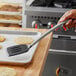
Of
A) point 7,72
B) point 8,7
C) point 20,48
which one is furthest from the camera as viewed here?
point 8,7

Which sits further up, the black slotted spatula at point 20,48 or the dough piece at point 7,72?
the black slotted spatula at point 20,48

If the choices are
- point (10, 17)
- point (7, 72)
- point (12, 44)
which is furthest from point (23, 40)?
point (10, 17)

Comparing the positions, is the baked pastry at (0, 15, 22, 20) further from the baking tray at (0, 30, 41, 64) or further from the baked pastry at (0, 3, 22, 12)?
the baking tray at (0, 30, 41, 64)

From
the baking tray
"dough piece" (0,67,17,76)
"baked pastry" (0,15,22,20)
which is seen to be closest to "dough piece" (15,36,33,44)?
the baking tray

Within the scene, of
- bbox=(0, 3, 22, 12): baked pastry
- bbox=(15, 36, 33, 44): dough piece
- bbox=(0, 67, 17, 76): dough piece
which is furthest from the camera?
bbox=(0, 3, 22, 12): baked pastry

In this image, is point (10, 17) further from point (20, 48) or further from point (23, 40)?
point (20, 48)

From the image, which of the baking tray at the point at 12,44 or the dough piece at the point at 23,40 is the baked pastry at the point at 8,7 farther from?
the dough piece at the point at 23,40

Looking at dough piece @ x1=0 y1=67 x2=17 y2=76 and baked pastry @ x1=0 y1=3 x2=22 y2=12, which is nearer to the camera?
dough piece @ x1=0 y1=67 x2=17 y2=76

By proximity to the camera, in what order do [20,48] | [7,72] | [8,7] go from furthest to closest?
[8,7]
[20,48]
[7,72]

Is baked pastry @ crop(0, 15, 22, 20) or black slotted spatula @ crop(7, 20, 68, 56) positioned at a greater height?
black slotted spatula @ crop(7, 20, 68, 56)

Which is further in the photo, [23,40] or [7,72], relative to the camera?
[23,40]

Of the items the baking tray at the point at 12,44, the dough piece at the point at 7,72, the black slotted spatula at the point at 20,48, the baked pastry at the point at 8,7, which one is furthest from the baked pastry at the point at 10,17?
the dough piece at the point at 7,72

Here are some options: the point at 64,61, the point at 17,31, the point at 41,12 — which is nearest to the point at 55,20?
the point at 41,12

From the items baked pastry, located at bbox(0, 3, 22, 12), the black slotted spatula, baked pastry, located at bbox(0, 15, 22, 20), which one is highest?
the black slotted spatula
